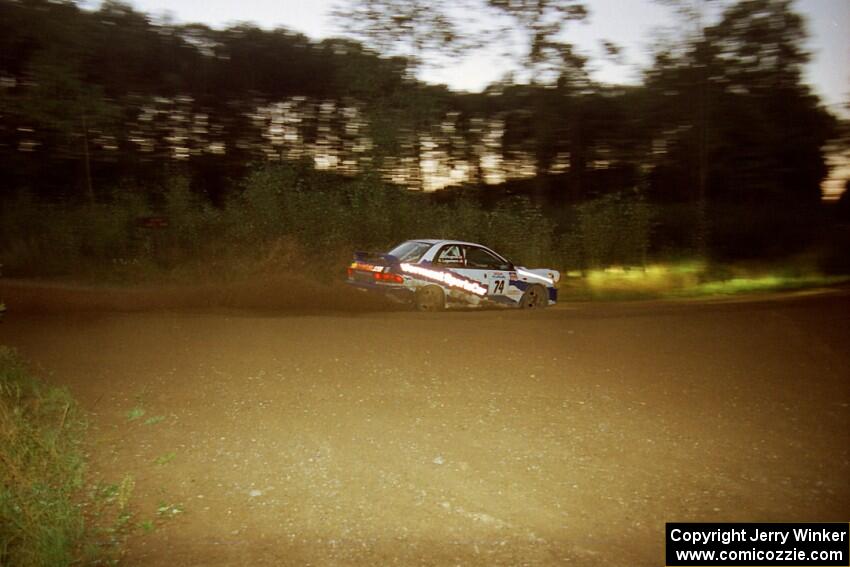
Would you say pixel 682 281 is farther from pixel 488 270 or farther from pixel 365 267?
pixel 365 267

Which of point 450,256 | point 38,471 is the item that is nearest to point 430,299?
point 450,256

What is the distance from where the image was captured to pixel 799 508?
4.58 metres

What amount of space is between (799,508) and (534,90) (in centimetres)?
2366

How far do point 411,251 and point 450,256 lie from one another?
744 millimetres

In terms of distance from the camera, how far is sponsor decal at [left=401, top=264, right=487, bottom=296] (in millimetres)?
11832

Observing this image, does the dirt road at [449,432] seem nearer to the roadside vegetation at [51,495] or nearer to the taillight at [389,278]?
the roadside vegetation at [51,495]

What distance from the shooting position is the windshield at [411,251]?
39.4 ft

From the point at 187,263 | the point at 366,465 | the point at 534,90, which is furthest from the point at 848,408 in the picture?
the point at 534,90

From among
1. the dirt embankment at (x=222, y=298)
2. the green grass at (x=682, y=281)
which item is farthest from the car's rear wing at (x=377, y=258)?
the green grass at (x=682, y=281)

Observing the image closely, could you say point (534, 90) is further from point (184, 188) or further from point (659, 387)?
point (659, 387)

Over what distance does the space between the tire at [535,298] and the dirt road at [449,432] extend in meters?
3.32

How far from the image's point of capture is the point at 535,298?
13.3 m

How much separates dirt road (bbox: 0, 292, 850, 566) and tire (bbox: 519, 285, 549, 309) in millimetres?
3316

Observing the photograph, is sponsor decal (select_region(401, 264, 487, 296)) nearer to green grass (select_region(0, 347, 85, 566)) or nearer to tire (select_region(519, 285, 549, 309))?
tire (select_region(519, 285, 549, 309))
